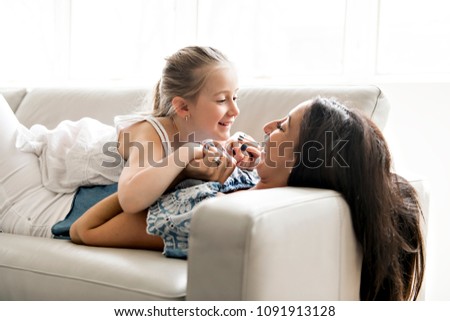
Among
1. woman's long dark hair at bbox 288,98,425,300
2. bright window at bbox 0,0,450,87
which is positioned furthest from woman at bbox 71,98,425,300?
bright window at bbox 0,0,450,87

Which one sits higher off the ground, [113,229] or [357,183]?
[357,183]

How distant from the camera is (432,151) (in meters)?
2.28

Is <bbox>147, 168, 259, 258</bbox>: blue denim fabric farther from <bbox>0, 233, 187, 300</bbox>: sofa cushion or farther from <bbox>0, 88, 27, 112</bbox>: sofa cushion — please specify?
<bbox>0, 88, 27, 112</bbox>: sofa cushion

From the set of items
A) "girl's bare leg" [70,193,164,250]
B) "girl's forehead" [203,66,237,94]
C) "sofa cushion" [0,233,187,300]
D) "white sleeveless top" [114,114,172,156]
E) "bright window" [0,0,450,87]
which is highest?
"bright window" [0,0,450,87]

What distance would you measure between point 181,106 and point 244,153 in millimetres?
256

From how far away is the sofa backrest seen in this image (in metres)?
1.71

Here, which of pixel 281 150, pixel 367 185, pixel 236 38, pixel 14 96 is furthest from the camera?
pixel 236 38

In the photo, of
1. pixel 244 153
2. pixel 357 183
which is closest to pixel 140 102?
pixel 244 153

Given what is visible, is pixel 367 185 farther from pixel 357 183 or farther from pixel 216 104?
pixel 216 104

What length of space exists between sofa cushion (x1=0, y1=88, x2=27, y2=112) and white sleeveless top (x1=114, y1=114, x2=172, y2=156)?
943mm

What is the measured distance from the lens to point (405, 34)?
2395 millimetres

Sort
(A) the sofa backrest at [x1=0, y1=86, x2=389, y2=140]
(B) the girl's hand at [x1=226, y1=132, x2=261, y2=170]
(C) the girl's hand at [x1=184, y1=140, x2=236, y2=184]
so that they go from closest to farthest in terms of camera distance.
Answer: (C) the girl's hand at [x1=184, y1=140, x2=236, y2=184], (B) the girl's hand at [x1=226, y1=132, x2=261, y2=170], (A) the sofa backrest at [x1=0, y1=86, x2=389, y2=140]

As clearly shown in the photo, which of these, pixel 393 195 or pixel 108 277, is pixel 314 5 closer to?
pixel 393 195

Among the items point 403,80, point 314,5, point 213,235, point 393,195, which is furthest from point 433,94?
point 213,235
